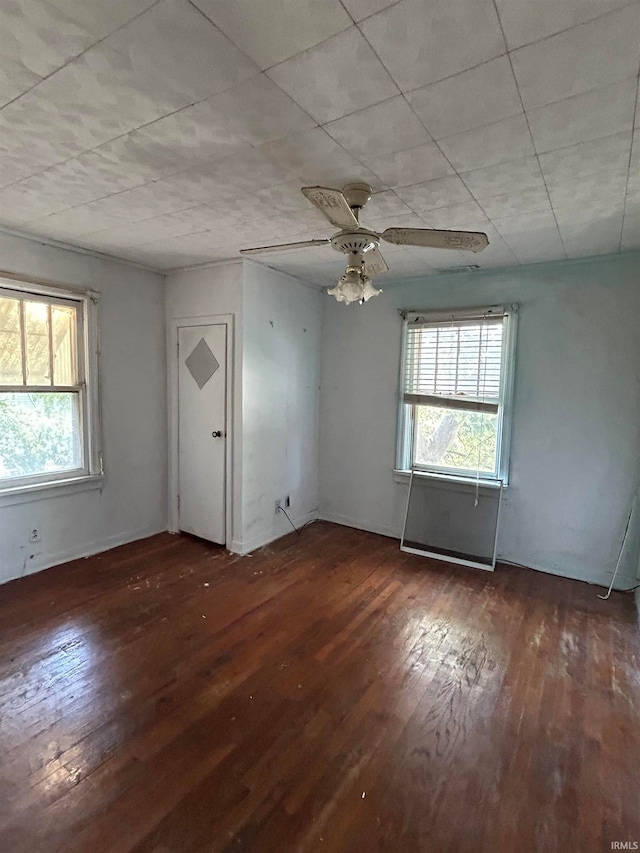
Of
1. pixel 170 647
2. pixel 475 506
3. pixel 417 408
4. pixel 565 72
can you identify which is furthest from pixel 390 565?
pixel 565 72

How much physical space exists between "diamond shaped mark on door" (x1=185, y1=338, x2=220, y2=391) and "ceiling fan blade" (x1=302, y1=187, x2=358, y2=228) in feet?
7.15

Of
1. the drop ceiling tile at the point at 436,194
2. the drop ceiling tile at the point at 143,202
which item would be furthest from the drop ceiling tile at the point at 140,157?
the drop ceiling tile at the point at 436,194

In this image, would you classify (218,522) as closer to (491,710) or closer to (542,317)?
(491,710)

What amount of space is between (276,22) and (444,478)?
3.43 meters

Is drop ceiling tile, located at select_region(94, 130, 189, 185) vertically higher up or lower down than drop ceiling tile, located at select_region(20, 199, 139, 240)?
lower down

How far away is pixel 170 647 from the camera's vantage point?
2.45 metres

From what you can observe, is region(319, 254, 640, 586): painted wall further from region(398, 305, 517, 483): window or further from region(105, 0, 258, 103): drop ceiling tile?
region(105, 0, 258, 103): drop ceiling tile

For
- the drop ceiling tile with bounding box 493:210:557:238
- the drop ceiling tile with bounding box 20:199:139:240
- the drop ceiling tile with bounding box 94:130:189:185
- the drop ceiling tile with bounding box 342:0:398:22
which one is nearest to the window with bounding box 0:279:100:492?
the drop ceiling tile with bounding box 20:199:139:240

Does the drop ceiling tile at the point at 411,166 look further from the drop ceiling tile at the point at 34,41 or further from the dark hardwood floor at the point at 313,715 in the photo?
the dark hardwood floor at the point at 313,715

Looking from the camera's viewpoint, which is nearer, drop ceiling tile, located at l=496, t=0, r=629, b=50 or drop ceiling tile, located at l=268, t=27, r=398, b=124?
drop ceiling tile, located at l=496, t=0, r=629, b=50

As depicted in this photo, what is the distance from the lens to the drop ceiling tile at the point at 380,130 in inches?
60.8

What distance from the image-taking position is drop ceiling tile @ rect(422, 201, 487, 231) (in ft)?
7.87

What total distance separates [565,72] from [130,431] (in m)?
3.79

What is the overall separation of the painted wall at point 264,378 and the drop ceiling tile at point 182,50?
2.19 m
